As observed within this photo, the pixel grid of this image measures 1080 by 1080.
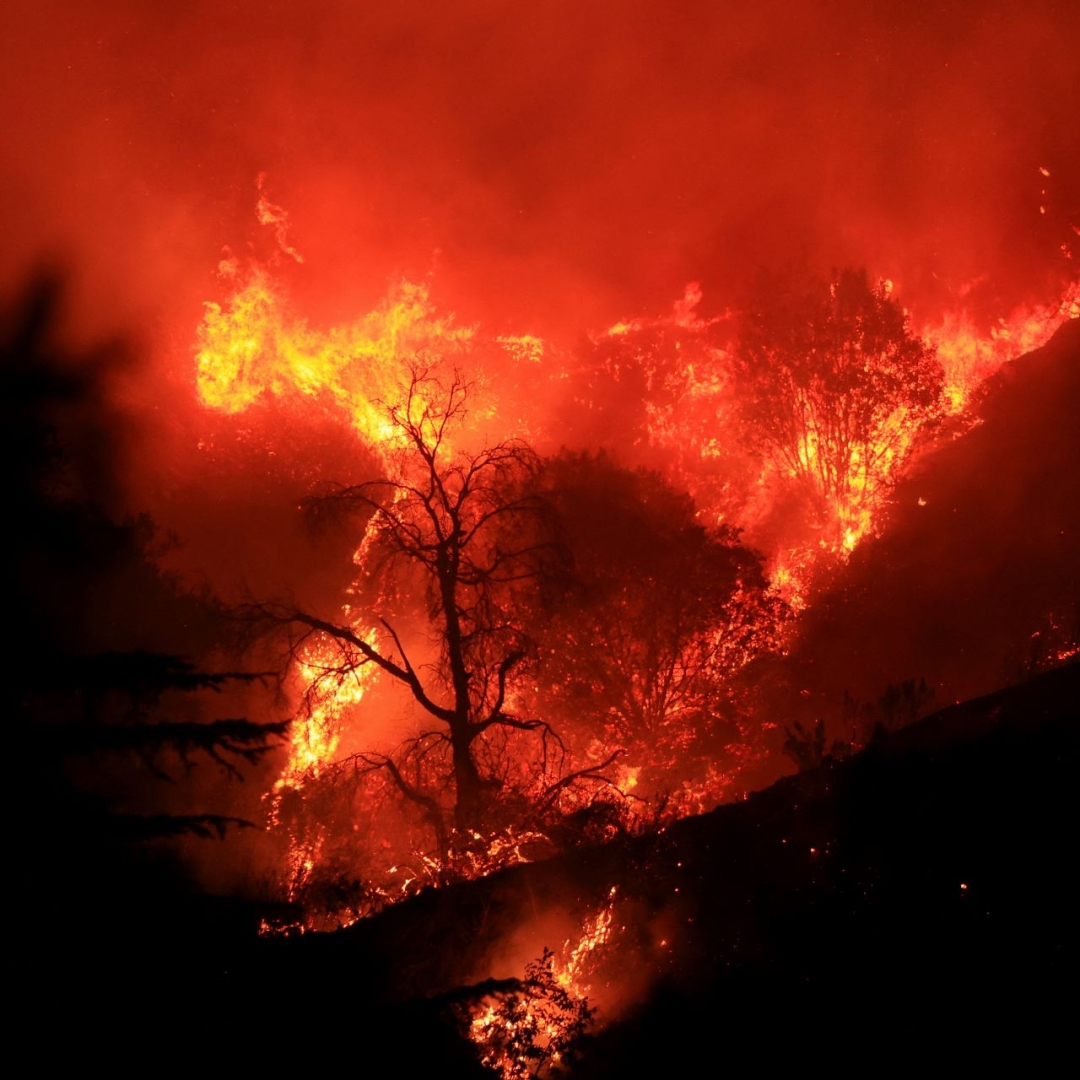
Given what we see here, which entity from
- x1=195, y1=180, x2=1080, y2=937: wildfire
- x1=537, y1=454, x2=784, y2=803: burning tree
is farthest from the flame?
x1=537, y1=454, x2=784, y2=803: burning tree

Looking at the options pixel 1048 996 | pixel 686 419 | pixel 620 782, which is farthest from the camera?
pixel 686 419

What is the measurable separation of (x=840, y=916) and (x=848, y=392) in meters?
31.3

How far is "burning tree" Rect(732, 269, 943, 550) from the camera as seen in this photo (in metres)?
37.8

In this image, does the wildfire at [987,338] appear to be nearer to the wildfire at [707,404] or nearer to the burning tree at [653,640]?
the wildfire at [707,404]

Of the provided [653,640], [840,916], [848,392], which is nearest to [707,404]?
[848,392]

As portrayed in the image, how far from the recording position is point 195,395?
50094 mm

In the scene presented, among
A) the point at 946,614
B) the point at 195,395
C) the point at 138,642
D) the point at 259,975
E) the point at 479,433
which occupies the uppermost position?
the point at 195,395

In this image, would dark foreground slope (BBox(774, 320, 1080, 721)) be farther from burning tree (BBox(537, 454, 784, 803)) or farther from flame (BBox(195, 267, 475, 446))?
flame (BBox(195, 267, 475, 446))

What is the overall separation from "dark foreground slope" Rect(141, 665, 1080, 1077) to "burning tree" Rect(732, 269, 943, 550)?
26495 millimetres

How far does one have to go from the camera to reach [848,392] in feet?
125

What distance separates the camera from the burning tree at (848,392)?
37750 mm

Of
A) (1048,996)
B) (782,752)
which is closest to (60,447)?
(782,752)

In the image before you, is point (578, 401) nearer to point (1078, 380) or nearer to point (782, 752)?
point (1078, 380)

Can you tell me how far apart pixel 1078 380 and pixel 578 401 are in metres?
27.4
